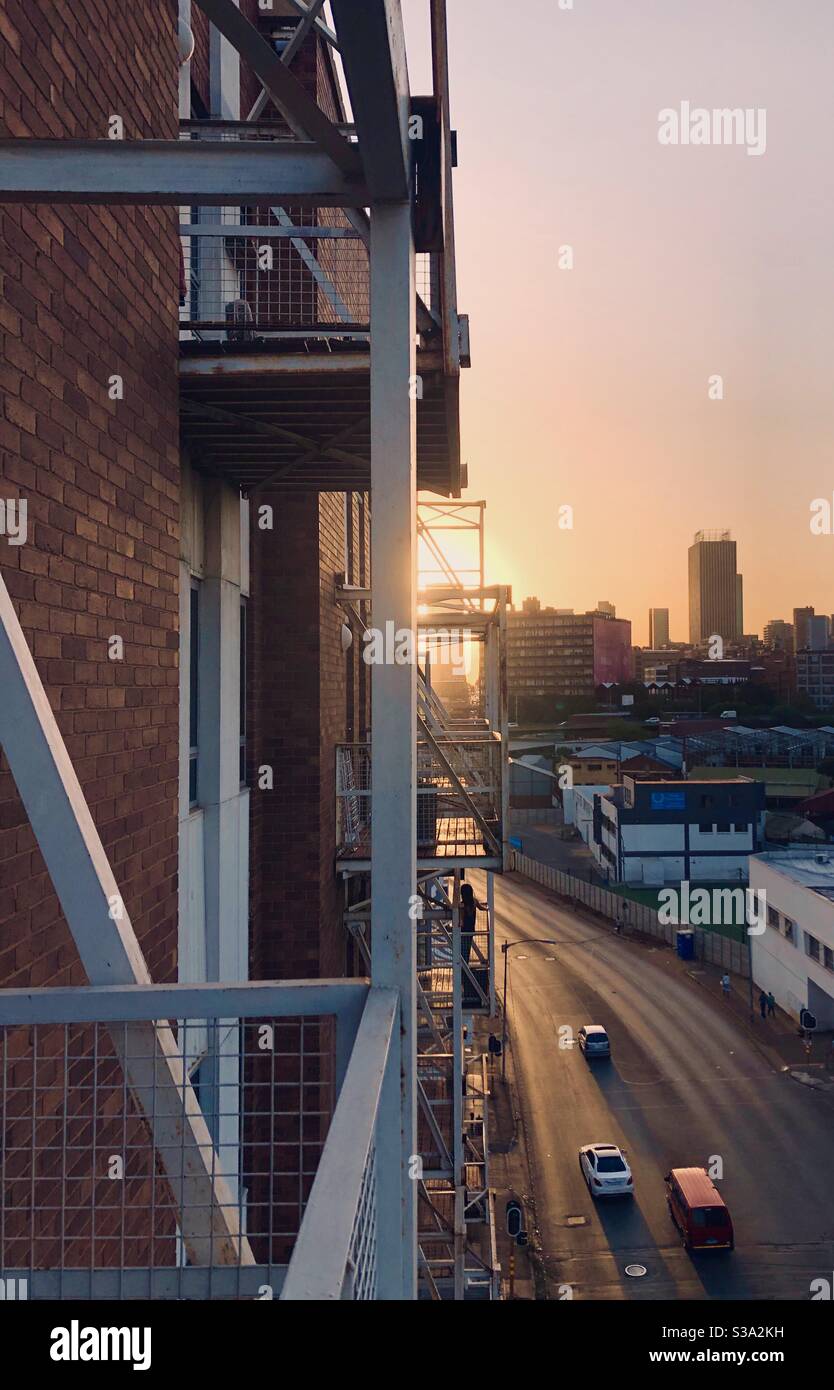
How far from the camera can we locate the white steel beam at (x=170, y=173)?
291cm

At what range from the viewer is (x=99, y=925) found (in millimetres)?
2783

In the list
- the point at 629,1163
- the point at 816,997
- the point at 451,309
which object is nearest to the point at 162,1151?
the point at 451,309

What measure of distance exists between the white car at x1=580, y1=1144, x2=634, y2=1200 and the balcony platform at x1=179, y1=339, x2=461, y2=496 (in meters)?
16.3

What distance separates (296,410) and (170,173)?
292 cm

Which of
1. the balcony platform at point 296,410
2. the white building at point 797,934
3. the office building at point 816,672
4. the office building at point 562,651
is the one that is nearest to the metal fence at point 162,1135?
the balcony platform at point 296,410

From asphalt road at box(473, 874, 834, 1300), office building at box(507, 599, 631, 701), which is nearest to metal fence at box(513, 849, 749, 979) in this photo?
asphalt road at box(473, 874, 834, 1300)

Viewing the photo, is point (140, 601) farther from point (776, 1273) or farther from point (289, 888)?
point (776, 1273)

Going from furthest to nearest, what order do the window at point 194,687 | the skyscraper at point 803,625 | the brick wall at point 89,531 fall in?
1. the skyscraper at point 803,625
2. the window at point 194,687
3. the brick wall at point 89,531

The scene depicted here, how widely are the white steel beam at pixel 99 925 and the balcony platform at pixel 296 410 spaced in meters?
2.92

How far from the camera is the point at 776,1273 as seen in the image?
629 inches

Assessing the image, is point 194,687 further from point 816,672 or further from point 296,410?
point 816,672

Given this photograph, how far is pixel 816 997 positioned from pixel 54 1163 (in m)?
29.3

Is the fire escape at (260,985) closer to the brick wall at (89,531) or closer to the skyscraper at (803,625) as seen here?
the brick wall at (89,531)

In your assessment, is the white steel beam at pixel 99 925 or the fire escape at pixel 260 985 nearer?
the fire escape at pixel 260 985
